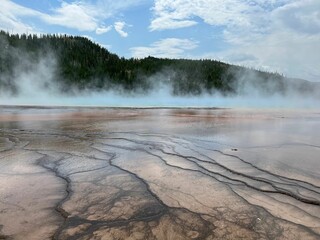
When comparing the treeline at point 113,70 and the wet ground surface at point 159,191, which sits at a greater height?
the treeline at point 113,70

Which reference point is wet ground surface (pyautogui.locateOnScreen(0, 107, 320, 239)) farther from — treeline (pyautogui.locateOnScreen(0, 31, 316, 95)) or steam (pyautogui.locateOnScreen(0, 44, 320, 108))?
treeline (pyautogui.locateOnScreen(0, 31, 316, 95))

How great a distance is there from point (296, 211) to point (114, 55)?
77.5 metres

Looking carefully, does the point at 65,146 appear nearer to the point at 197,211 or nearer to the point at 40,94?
the point at 197,211

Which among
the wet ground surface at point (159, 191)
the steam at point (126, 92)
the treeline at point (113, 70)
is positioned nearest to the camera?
the wet ground surface at point (159, 191)

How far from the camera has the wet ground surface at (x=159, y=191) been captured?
Answer: 2.99 meters

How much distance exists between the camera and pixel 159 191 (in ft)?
13.1

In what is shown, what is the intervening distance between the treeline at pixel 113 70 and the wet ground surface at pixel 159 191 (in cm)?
5939

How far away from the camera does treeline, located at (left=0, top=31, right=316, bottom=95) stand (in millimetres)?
65688

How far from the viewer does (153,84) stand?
70.9 meters

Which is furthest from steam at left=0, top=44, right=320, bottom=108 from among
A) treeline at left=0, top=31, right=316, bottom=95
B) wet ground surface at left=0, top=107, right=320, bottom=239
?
wet ground surface at left=0, top=107, right=320, bottom=239

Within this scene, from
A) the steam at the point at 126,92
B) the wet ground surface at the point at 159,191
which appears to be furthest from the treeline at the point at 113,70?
the wet ground surface at the point at 159,191

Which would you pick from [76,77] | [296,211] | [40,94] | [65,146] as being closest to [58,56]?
[76,77]

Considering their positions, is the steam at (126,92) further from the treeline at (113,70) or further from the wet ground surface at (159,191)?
the wet ground surface at (159,191)

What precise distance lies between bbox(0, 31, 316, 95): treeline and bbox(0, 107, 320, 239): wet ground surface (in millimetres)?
59390
